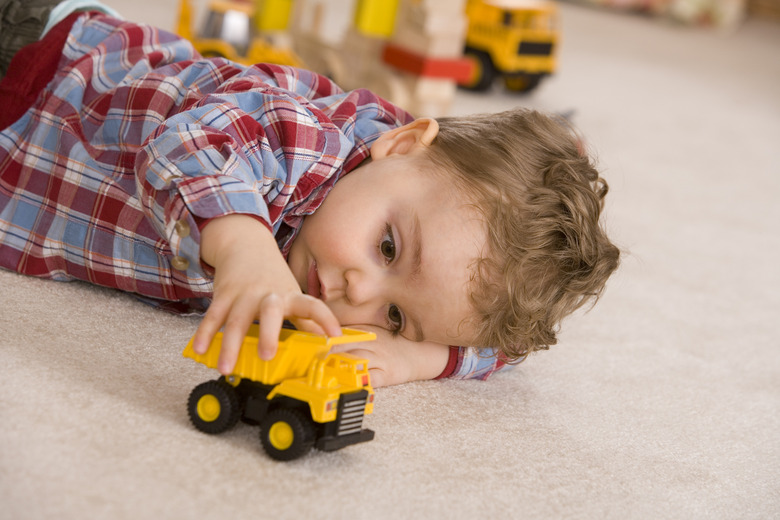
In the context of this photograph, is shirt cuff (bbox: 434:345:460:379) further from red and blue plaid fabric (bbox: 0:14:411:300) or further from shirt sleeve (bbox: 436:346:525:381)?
red and blue plaid fabric (bbox: 0:14:411:300)

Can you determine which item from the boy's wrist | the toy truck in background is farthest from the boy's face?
the toy truck in background

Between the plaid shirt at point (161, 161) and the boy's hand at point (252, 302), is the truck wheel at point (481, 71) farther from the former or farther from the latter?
the boy's hand at point (252, 302)

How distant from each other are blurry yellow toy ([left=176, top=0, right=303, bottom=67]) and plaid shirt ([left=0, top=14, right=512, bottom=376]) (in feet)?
2.35

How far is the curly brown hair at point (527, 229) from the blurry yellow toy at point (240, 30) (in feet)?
3.15

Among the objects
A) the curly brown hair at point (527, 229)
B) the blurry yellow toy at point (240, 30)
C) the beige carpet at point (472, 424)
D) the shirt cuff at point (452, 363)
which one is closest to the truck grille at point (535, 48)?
the blurry yellow toy at point (240, 30)

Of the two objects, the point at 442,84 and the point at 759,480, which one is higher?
the point at 442,84

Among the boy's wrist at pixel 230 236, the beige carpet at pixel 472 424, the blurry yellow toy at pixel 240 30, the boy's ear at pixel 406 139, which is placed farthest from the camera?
the blurry yellow toy at pixel 240 30

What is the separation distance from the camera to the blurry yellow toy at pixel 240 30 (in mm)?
1735

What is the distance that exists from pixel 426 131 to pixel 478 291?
198 millimetres

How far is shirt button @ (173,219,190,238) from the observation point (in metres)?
0.69

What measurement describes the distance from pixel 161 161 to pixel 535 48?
184cm

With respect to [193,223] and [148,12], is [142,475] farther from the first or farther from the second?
[148,12]

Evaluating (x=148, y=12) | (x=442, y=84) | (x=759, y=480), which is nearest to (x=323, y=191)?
(x=759, y=480)

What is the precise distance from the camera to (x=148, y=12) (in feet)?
7.39
